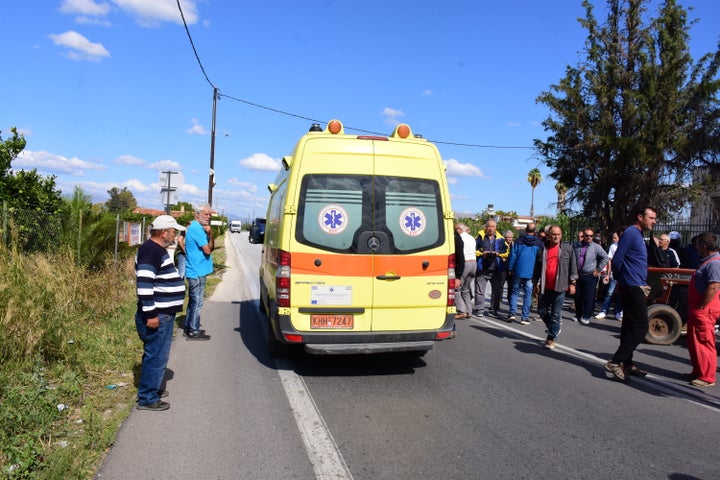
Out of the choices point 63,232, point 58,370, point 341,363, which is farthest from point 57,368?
point 63,232

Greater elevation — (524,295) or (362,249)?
(362,249)

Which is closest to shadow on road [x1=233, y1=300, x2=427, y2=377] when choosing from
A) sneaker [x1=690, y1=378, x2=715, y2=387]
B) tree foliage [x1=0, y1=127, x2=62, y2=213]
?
sneaker [x1=690, y1=378, x2=715, y2=387]

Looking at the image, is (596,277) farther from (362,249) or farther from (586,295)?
(362,249)

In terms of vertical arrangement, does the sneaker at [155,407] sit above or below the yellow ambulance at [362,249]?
below

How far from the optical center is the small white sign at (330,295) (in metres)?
5.51

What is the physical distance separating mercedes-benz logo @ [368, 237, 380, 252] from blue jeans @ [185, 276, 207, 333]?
295 cm

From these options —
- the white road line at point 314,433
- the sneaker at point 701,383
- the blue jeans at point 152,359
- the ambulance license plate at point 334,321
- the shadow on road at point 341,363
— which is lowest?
the white road line at point 314,433

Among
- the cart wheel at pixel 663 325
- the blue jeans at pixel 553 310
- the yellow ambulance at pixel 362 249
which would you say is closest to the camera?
the yellow ambulance at pixel 362 249

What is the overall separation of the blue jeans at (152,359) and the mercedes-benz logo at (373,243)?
2.11m

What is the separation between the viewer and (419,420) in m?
4.58

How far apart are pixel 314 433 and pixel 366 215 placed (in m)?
2.32

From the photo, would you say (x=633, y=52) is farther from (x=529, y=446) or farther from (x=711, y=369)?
(x=529, y=446)

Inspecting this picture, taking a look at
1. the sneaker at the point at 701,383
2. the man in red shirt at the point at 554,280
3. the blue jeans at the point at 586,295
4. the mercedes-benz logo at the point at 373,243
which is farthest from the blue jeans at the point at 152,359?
the blue jeans at the point at 586,295

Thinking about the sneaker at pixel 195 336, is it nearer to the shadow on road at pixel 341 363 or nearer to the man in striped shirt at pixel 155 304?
the shadow on road at pixel 341 363
